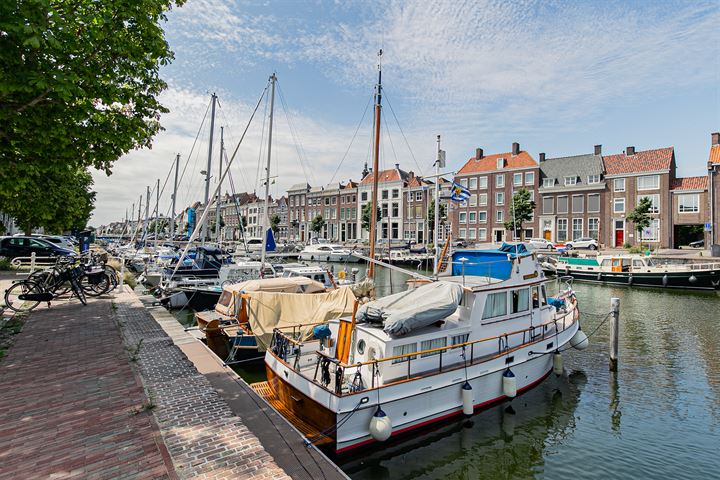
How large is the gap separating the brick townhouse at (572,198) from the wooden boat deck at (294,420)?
179 feet

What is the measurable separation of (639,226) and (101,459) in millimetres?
54334

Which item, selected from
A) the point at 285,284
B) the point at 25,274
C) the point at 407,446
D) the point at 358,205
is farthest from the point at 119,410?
the point at 358,205

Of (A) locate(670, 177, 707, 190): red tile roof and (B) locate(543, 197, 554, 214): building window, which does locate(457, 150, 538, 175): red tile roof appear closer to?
(B) locate(543, 197, 554, 214): building window

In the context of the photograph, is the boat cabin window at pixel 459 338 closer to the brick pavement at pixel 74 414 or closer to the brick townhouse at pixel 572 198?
the brick pavement at pixel 74 414

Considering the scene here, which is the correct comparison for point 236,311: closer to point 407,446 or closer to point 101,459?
point 407,446

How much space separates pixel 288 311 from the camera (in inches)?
515

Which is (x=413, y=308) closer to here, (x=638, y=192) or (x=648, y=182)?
(x=638, y=192)

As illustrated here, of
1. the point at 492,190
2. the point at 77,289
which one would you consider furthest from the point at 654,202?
the point at 77,289

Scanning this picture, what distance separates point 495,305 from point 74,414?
33.0 feet

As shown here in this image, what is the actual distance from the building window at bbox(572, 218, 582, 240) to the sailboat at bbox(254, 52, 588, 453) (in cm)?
4811

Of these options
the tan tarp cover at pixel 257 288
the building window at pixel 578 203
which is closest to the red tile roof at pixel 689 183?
the building window at pixel 578 203

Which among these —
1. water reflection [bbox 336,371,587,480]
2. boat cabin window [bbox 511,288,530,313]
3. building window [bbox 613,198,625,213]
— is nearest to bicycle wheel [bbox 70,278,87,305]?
water reflection [bbox 336,371,587,480]

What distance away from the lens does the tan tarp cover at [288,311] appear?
12.5 metres

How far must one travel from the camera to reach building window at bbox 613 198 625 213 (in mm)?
50281
